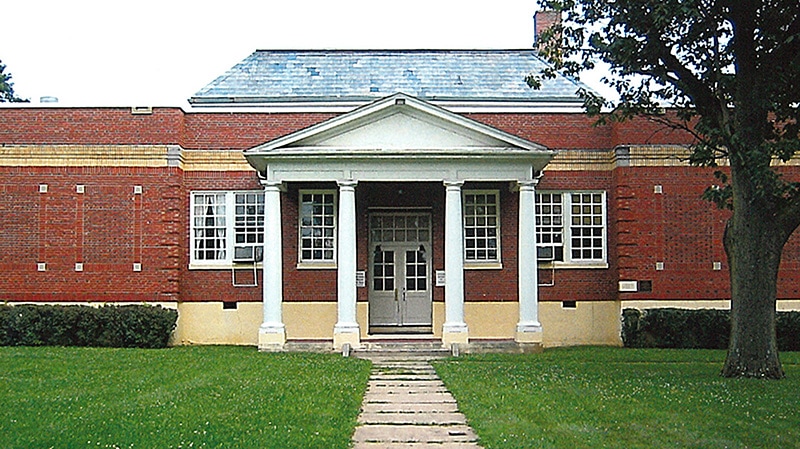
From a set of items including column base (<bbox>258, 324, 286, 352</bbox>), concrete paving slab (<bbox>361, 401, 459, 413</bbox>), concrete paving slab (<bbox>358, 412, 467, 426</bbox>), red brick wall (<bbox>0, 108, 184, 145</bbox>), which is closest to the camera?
concrete paving slab (<bbox>358, 412, 467, 426</bbox>)

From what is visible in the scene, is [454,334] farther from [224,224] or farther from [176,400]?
[176,400]

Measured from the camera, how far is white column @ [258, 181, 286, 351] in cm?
2178

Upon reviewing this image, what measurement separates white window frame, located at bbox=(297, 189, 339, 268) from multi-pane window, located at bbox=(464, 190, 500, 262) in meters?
3.28

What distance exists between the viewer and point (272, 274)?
21.9 metres

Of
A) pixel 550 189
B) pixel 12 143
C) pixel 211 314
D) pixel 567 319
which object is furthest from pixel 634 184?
pixel 12 143

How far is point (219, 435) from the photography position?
1048 centimetres

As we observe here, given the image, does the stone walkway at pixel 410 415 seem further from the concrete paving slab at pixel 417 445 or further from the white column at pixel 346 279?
the white column at pixel 346 279

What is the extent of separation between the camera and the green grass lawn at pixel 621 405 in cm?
1077

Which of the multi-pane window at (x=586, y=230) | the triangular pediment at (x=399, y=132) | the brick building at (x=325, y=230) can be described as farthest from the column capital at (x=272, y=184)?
the multi-pane window at (x=586, y=230)

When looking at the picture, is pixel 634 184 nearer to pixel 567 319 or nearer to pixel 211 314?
pixel 567 319

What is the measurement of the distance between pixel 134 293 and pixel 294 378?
9058mm

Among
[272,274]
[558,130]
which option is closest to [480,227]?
[558,130]

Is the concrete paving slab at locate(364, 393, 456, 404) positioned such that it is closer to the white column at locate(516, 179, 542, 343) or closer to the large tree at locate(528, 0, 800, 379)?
the large tree at locate(528, 0, 800, 379)

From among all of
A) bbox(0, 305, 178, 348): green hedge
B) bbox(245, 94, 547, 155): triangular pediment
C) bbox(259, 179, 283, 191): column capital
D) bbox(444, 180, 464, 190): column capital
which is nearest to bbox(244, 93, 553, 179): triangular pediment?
bbox(245, 94, 547, 155): triangular pediment
